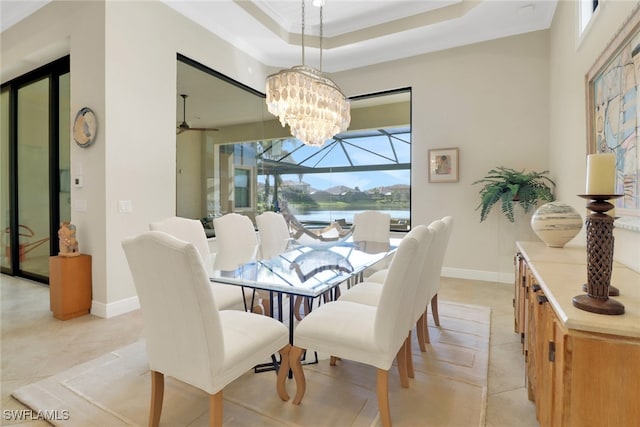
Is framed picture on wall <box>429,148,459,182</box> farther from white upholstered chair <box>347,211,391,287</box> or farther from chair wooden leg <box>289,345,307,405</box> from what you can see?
chair wooden leg <box>289,345,307,405</box>

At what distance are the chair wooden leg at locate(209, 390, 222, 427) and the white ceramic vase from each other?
2211mm

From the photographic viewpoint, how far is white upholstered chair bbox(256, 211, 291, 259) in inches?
124

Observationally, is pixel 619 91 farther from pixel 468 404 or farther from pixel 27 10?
pixel 27 10

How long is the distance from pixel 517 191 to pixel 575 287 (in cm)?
297

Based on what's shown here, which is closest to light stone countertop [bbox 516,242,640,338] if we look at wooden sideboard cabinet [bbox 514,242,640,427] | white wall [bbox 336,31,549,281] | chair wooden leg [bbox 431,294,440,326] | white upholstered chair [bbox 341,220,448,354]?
wooden sideboard cabinet [bbox 514,242,640,427]

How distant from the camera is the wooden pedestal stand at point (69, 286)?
299cm

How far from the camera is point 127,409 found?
67.9 inches

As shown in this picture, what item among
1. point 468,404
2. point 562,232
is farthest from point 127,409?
point 562,232

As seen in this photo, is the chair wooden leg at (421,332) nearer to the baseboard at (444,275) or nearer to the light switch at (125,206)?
the baseboard at (444,275)

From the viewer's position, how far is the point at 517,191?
3828 mm

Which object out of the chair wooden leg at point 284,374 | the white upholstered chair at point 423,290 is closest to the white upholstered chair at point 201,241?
the chair wooden leg at point 284,374

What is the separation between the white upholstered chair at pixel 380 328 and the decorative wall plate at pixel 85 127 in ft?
9.35

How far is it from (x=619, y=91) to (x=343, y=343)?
2062 mm

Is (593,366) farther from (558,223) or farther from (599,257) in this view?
(558,223)
